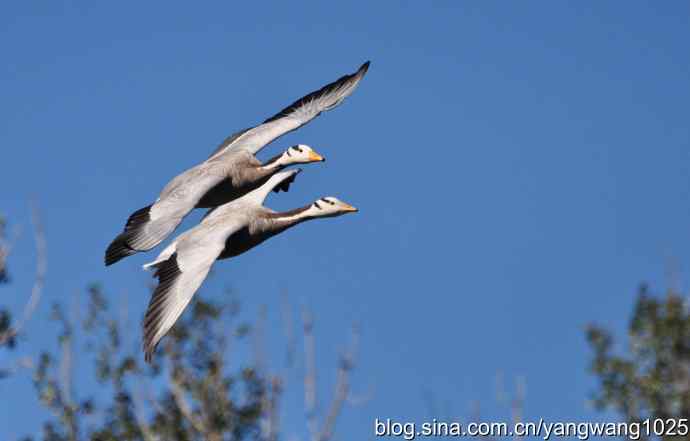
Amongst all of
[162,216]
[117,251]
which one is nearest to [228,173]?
[162,216]

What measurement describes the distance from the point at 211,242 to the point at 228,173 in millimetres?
1529

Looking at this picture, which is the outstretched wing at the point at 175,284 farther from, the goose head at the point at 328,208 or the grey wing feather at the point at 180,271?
the goose head at the point at 328,208

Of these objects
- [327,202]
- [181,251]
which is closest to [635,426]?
[327,202]

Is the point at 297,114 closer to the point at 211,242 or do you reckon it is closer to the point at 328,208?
the point at 328,208

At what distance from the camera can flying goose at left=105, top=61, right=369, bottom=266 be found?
16.3 m

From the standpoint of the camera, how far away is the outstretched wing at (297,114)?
1945 centimetres

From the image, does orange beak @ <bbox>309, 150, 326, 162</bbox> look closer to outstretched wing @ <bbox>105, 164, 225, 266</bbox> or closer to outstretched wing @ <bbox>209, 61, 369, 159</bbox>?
outstretched wing @ <bbox>209, 61, 369, 159</bbox>

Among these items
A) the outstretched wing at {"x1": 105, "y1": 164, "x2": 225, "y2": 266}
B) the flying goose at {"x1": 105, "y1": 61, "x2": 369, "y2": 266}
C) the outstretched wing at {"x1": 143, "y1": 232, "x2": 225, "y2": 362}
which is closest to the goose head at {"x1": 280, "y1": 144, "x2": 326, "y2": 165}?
the flying goose at {"x1": 105, "y1": 61, "x2": 369, "y2": 266}

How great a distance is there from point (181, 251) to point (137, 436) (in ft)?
30.2

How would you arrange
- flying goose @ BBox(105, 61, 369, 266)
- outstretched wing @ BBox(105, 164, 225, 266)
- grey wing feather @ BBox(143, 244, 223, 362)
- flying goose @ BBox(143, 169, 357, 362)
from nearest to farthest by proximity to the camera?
1. grey wing feather @ BBox(143, 244, 223, 362)
2. flying goose @ BBox(143, 169, 357, 362)
3. outstretched wing @ BBox(105, 164, 225, 266)
4. flying goose @ BBox(105, 61, 369, 266)

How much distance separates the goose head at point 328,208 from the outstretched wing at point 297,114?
4.51 ft

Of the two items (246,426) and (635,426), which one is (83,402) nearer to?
(246,426)

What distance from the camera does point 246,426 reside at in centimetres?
2430

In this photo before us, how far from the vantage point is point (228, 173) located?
18109mm
